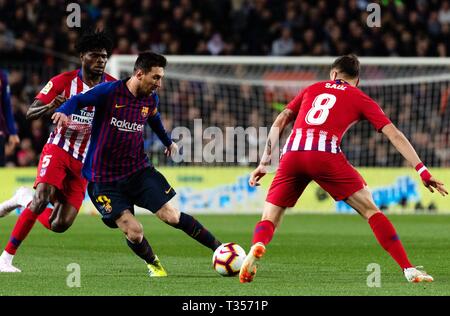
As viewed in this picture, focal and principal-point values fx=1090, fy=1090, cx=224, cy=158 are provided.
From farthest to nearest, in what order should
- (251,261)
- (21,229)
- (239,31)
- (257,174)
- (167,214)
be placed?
(239,31) < (21,229) < (167,214) < (257,174) < (251,261)

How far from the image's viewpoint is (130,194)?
906cm

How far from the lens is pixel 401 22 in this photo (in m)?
23.2

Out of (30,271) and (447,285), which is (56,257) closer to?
(30,271)

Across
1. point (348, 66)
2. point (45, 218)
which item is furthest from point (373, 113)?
point (45, 218)

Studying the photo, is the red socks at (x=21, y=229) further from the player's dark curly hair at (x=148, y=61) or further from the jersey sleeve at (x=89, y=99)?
the player's dark curly hair at (x=148, y=61)

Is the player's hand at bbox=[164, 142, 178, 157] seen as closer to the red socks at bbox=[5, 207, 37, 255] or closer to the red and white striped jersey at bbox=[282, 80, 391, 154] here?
the red socks at bbox=[5, 207, 37, 255]

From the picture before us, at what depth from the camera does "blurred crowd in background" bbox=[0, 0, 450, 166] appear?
20922 millimetres

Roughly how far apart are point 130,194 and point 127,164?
25cm

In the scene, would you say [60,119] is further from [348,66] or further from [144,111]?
[348,66]

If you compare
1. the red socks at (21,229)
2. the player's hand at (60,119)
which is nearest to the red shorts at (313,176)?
the player's hand at (60,119)

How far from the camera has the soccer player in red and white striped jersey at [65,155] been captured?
9.66 m

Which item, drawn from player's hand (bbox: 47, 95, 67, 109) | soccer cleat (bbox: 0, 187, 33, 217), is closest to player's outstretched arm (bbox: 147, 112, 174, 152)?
player's hand (bbox: 47, 95, 67, 109)
